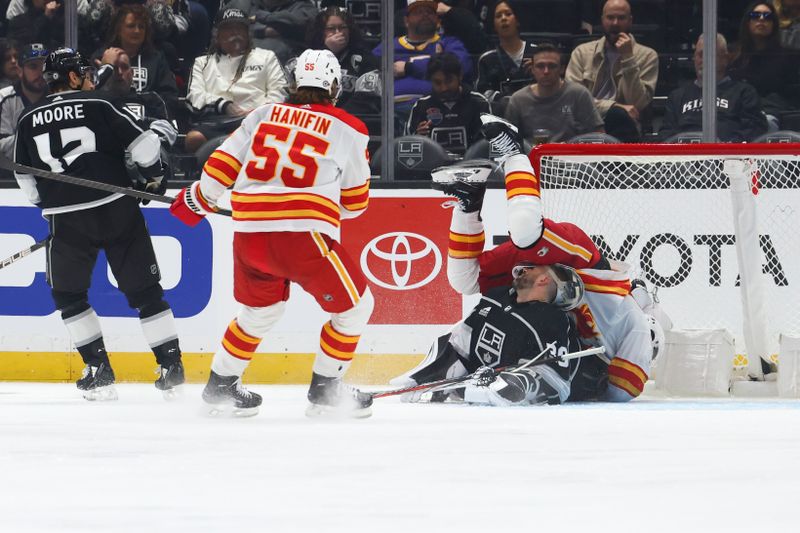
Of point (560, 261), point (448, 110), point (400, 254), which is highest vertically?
point (448, 110)

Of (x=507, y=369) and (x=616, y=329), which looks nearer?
(x=507, y=369)

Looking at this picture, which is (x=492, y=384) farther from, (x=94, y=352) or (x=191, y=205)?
(x=94, y=352)

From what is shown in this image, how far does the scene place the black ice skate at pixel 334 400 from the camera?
411 centimetres

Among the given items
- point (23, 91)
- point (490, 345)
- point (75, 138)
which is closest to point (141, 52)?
point (23, 91)

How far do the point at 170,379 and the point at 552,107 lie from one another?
2.15 m

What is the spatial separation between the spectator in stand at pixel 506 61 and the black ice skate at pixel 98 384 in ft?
7.15

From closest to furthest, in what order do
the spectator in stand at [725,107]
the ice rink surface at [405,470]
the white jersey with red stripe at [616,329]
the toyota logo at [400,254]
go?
the ice rink surface at [405,470] → the white jersey with red stripe at [616,329] → the toyota logo at [400,254] → the spectator in stand at [725,107]

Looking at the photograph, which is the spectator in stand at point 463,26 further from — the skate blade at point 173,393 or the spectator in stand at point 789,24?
the skate blade at point 173,393

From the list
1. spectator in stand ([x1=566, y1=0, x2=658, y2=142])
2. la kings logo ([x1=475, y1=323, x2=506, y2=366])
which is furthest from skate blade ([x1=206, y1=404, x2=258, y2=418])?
spectator in stand ([x1=566, y1=0, x2=658, y2=142])

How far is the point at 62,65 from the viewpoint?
15.8ft

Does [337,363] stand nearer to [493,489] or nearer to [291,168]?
[291,168]

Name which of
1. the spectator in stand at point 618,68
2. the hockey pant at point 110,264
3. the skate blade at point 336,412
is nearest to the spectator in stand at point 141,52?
the hockey pant at point 110,264

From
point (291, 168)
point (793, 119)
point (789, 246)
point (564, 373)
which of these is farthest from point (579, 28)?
point (291, 168)

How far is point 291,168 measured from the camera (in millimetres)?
3955
